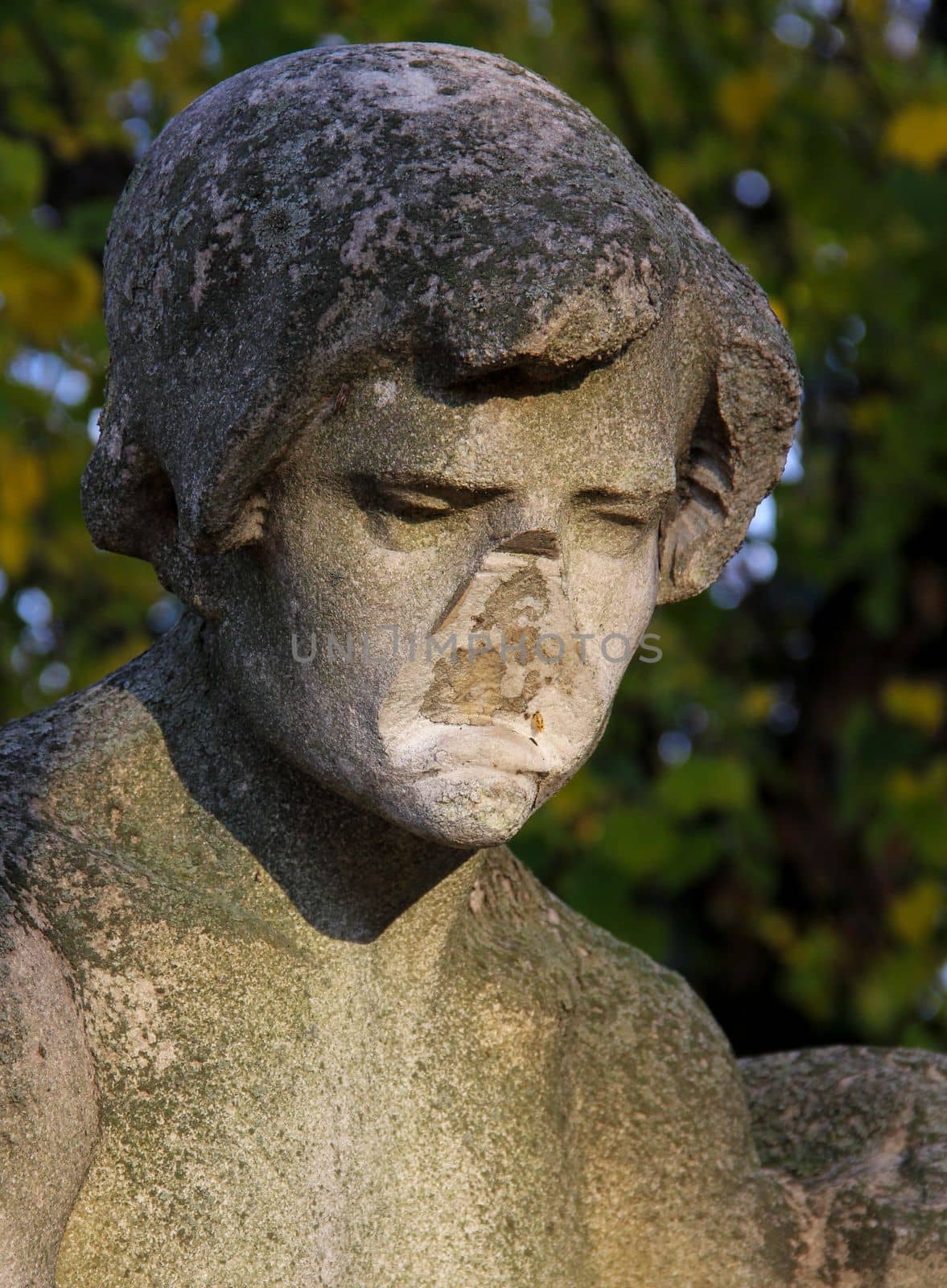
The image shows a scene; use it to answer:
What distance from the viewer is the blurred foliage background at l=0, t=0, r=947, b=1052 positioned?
15.8ft

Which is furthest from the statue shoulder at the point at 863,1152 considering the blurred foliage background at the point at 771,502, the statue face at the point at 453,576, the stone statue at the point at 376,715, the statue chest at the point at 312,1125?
the blurred foliage background at the point at 771,502

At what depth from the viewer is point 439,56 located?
67.9 inches

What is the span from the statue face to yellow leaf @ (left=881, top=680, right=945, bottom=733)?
3.59m

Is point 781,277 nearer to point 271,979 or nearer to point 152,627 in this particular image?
point 152,627

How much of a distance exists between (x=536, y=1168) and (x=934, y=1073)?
1.67ft

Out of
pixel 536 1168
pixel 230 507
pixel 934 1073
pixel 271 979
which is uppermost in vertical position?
pixel 230 507

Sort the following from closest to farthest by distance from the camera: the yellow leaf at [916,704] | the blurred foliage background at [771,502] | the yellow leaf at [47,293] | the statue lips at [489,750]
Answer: the statue lips at [489,750]
the yellow leaf at [47,293]
the blurred foliage background at [771,502]
the yellow leaf at [916,704]

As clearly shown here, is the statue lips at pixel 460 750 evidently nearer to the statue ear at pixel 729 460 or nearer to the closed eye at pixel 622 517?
the closed eye at pixel 622 517

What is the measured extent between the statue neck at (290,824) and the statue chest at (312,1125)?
0.19ft

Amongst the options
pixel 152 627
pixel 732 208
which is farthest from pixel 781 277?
pixel 152 627

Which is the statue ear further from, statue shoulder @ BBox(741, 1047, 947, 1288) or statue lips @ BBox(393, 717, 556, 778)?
statue shoulder @ BBox(741, 1047, 947, 1288)

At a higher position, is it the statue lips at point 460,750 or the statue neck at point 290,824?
the statue lips at point 460,750

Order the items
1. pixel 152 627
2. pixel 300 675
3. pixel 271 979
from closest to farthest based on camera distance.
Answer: pixel 300 675 < pixel 271 979 < pixel 152 627

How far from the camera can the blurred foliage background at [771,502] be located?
15.8 ft
